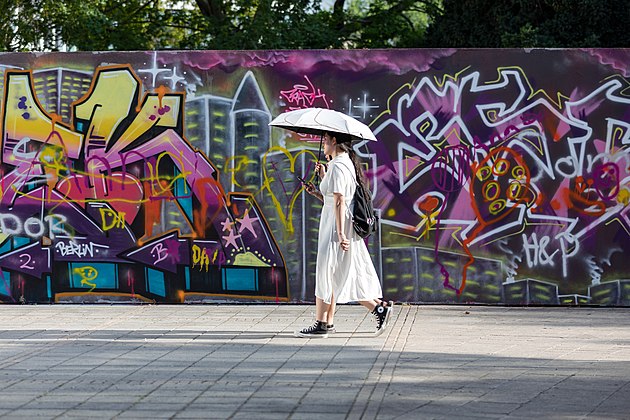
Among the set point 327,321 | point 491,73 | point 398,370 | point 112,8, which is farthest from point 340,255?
point 112,8

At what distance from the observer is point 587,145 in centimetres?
1186

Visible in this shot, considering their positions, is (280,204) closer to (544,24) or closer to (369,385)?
(369,385)

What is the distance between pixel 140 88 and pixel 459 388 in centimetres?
572

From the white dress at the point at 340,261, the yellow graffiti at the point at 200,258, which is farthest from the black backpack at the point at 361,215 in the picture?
the yellow graffiti at the point at 200,258

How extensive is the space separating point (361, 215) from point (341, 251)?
1.15 feet

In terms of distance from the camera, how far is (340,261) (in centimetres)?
989

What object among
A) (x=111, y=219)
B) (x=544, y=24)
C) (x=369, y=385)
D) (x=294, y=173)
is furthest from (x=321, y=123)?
(x=544, y=24)

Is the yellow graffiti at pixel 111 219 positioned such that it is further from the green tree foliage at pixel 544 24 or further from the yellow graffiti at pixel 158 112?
the green tree foliage at pixel 544 24

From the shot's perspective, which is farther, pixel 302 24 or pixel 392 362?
pixel 302 24

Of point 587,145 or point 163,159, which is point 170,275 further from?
point 587,145

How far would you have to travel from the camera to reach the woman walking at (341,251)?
32.1ft

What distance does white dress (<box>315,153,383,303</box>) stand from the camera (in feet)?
32.3

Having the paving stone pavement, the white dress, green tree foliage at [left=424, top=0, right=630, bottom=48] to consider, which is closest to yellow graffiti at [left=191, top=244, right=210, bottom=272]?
the paving stone pavement

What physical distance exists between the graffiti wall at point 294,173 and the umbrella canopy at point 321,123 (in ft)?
6.41
